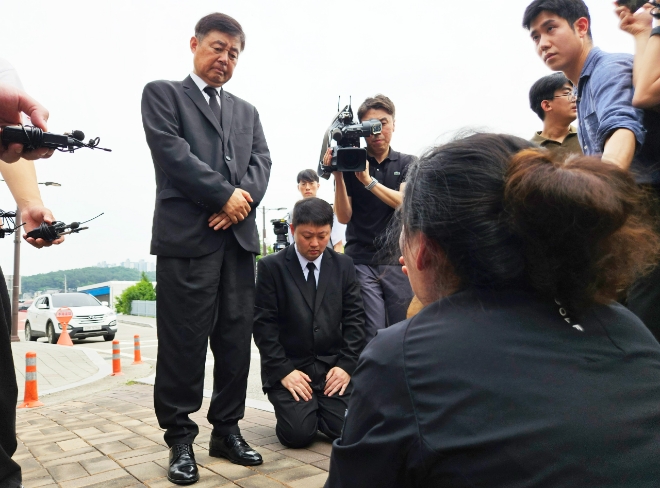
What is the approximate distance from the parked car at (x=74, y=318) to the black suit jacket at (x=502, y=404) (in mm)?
16650

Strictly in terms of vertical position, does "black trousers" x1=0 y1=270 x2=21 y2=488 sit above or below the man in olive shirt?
below

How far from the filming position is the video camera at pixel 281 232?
6.80 meters

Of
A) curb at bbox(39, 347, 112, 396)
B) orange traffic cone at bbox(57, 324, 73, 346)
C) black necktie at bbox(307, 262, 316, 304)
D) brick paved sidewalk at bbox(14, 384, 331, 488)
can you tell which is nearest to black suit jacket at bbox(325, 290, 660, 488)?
brick paved sidewalk at bbox(14, 384, 331, 488)

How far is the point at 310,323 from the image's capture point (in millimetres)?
3564

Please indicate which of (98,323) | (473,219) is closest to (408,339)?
(473,219)

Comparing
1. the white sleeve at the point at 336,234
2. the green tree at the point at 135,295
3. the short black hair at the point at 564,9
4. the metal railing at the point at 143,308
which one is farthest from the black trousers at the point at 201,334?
the green tree at the point at 135,295

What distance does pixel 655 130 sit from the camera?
2.10 m

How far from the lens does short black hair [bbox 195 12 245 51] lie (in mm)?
2871

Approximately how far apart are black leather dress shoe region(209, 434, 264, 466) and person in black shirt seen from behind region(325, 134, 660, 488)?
73.2 inches

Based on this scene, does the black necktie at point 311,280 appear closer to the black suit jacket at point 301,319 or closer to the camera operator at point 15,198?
the black suit jacket at point 301,319

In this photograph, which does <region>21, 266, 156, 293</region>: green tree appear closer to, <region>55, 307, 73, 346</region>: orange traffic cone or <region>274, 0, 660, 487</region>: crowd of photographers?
<region>55, 307, 73, 346</region>: orange traffic cone

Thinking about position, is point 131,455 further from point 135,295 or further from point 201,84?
→ point 135,295

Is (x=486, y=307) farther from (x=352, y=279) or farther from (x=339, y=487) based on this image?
(x=352, y=279)

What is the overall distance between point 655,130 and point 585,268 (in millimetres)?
1489
